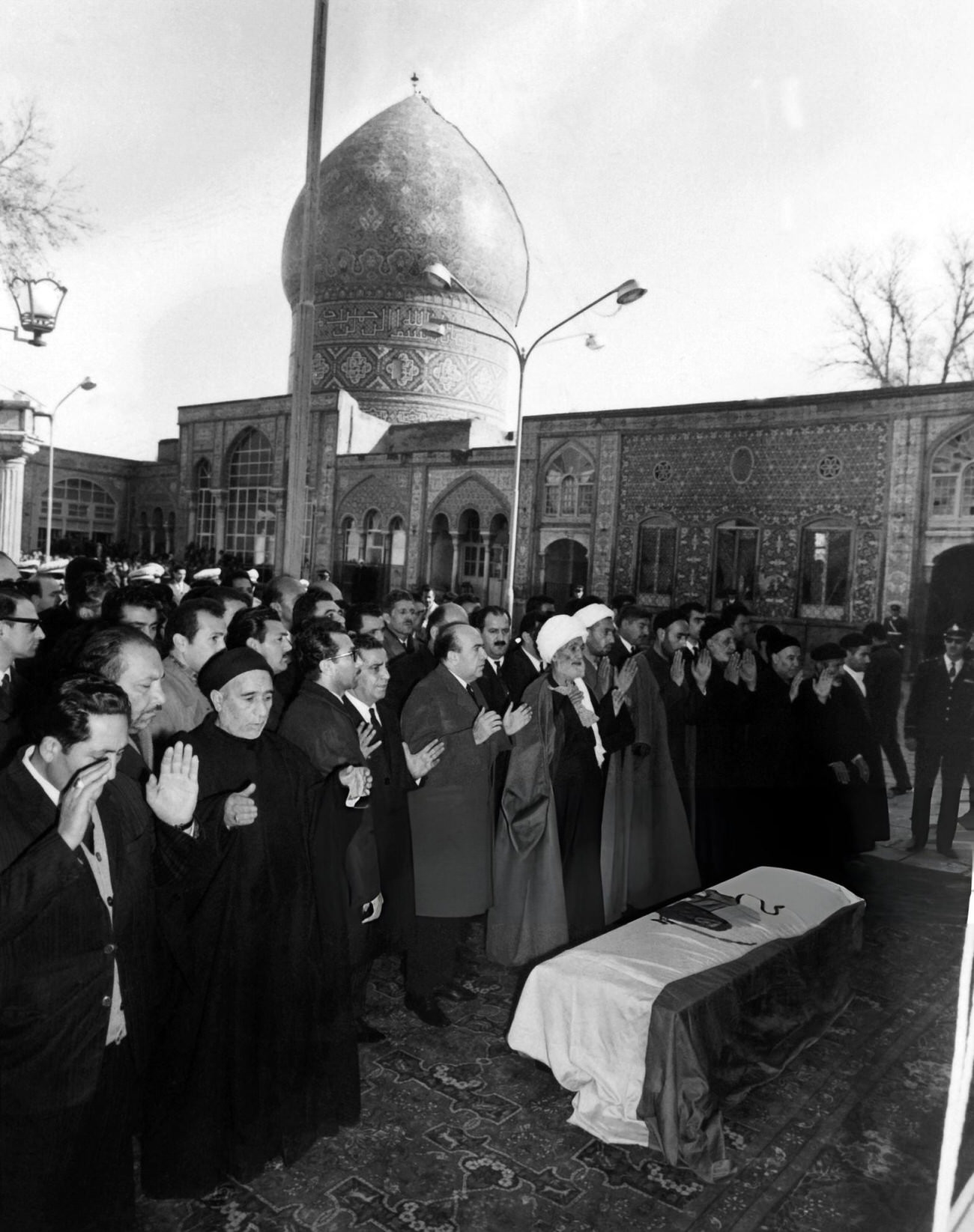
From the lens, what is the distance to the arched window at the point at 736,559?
18.5 metres

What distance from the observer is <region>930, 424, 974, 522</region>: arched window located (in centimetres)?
1619

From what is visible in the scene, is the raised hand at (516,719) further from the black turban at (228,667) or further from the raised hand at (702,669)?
the raised hand at (702,669)

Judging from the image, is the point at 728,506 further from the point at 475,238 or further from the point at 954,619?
the point at 475,238

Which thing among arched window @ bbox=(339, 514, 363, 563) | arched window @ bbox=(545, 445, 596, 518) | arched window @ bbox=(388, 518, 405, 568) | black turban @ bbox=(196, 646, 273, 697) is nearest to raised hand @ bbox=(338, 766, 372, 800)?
black turban @ bbox=(196, 646, 273, 697)

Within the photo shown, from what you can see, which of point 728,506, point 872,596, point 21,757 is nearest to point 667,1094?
point 21,757

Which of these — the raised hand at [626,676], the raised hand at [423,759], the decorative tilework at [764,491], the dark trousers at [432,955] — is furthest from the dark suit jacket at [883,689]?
the decorative tilework at [764,491]

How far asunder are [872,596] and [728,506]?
3497 millimetres

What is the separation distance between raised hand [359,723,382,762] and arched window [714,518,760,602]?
52.1 feet

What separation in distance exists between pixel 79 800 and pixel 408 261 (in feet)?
89.7

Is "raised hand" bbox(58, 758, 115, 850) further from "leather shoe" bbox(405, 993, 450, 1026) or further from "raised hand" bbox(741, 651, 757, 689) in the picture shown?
"raised hand" bbox(741, 651, 757, 689)

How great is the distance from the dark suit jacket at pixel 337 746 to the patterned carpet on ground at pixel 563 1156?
75 cm

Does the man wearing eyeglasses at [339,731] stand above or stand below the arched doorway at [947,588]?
below

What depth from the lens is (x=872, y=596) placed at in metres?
16.9

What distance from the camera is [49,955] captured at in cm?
219
